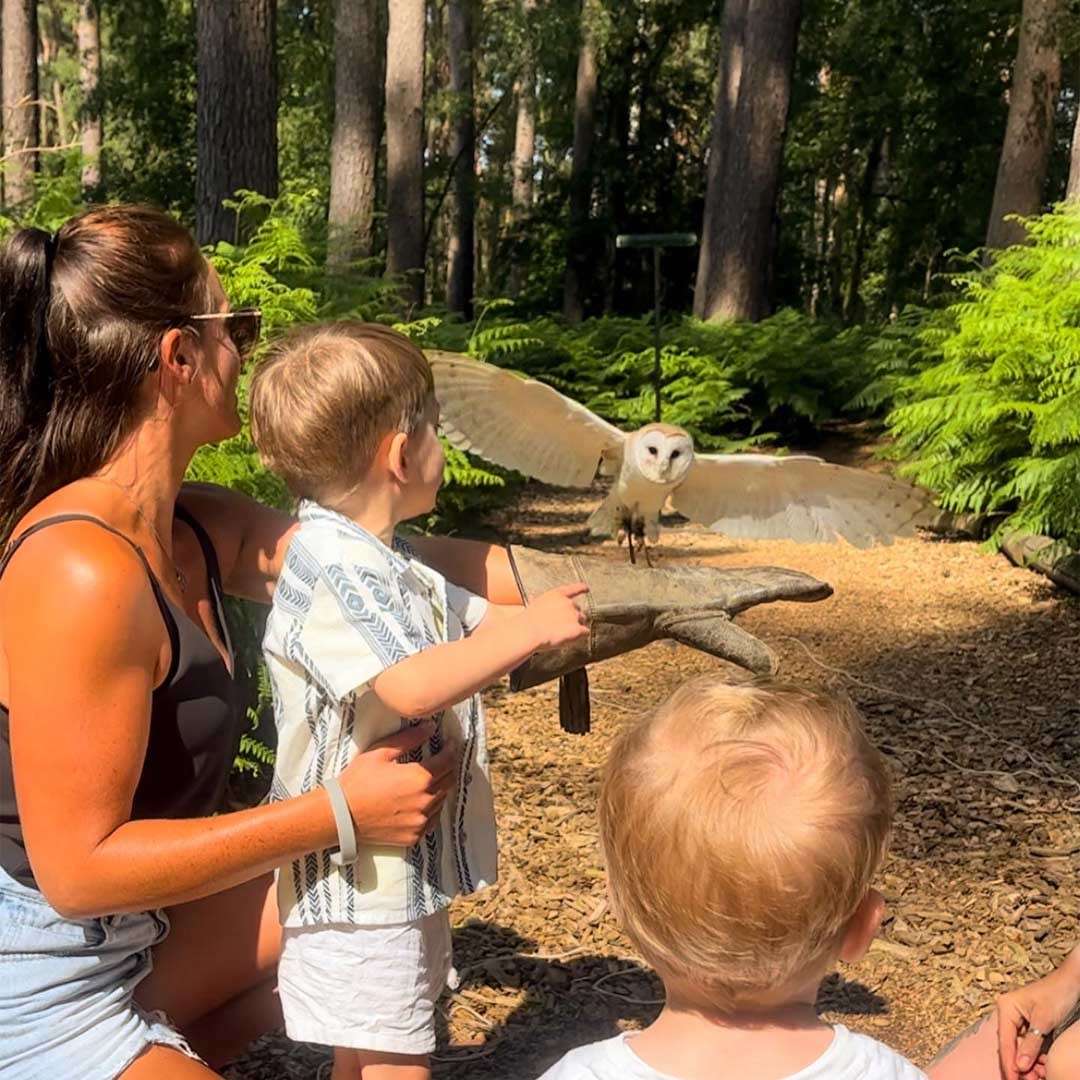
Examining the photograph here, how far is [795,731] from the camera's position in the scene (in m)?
1.15

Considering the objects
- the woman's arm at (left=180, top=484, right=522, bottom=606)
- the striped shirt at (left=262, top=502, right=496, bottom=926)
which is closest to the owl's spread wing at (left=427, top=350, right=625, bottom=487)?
the woman's arm at (left=180, top=484, right=522, bottom=606)

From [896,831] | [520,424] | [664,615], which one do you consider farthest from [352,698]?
[520,424]

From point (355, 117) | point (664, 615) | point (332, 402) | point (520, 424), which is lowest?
point (520, 424)

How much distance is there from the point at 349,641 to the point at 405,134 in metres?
13.8

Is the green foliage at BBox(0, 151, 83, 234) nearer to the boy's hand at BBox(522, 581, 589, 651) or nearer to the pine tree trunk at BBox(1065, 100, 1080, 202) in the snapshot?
the boy's hand at BBox(522, 581, 589, 651)

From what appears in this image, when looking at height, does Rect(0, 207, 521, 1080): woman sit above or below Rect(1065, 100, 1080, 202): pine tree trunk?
below

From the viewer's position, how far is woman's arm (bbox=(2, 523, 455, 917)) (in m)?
1.44

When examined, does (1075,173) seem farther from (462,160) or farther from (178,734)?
(462,160)

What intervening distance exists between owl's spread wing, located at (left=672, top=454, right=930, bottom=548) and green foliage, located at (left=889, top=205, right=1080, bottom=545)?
5.20ft

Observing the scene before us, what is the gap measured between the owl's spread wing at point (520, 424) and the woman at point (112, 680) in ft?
9.69

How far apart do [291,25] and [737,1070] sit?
75.6 ft

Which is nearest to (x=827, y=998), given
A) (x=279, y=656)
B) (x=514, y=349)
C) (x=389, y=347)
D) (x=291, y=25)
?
(x=279, y=656)

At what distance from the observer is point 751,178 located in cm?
1292

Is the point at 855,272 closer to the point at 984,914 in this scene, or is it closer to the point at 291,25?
the point at 291,25
